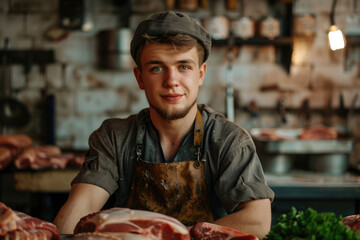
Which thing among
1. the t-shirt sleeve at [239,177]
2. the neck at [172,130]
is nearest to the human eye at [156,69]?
the neck at [172,130]

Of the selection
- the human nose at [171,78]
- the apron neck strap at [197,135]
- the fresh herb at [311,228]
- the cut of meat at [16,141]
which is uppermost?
the human nose at [171,78]

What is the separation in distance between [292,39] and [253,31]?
441mm

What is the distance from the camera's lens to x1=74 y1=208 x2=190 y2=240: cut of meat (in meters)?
1.42

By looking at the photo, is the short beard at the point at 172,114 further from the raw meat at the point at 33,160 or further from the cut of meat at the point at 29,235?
the raw meat at the point at 33,160

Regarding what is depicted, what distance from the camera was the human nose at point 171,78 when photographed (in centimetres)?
199

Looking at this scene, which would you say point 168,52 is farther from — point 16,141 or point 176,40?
point 16,141

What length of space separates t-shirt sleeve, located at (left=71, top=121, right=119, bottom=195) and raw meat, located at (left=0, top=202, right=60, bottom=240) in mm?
528

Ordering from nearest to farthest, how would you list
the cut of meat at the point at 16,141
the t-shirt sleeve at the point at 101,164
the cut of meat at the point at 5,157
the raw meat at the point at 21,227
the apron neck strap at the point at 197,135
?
1. the raw meat at the point at 21,227
2. the t-shirt sleeve at the point at 101,164
3. the apron neck strap at the point at 197,135
4. the cut of meat at the point at 5,157
5. the cut of meat at the point at 16,141

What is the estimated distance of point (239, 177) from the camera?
1.97 m

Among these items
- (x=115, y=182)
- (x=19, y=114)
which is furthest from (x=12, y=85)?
(x=115, y=182)

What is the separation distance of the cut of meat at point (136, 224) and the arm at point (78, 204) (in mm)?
382

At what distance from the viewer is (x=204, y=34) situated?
210 cm

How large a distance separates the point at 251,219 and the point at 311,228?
561 mm

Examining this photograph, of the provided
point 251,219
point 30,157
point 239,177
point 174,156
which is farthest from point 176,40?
point 30,157
